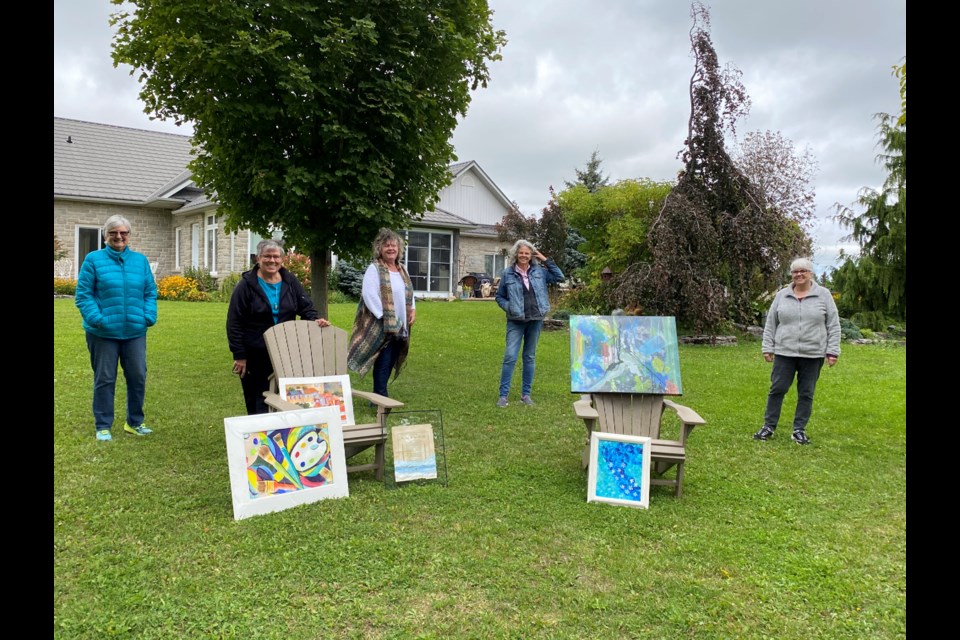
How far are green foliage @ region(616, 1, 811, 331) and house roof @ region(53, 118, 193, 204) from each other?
14.7m

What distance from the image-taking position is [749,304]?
509 inches

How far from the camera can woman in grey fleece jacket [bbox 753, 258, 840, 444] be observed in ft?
17.6

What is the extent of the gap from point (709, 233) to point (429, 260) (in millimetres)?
12933

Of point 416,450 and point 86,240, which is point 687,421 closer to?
point 416,450

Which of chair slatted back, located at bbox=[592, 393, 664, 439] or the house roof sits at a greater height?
the house roof

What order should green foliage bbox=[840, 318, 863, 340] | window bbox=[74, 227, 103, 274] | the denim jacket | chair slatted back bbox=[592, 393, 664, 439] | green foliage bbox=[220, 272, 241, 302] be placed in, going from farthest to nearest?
window bbox=[74, 227, 103, 274]
green foliage bbox=[220, 272, 241, 302]
green foliage bbox=[840, 318, 863, 340]
the denim jacket
chair slatted back bbox=[592, 393, 664, 439]

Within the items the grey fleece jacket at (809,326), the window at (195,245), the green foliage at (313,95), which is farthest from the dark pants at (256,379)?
the window at (195,245)

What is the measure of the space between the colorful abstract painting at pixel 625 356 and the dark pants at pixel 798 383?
1468 millimetres

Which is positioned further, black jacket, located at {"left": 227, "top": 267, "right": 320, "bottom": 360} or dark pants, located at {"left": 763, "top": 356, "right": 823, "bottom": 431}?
dark pants, located at {"left": 763, "top": 356, "right": 823, "bottom": 431}

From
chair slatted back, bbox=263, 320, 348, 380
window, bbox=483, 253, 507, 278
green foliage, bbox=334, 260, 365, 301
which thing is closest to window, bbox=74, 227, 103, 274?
green foliage, bbox=334, 260, 365, 301

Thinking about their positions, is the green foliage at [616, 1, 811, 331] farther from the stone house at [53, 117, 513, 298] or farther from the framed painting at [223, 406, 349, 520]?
the framed painting at [223, 406, 349, 520]

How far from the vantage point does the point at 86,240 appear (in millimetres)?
19594

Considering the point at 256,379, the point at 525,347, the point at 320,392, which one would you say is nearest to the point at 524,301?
the point at 525,347

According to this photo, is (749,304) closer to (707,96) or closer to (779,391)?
(707,96)
